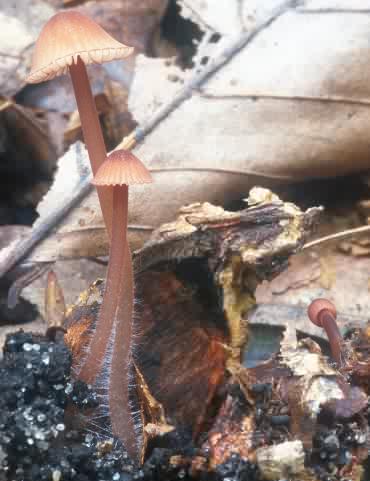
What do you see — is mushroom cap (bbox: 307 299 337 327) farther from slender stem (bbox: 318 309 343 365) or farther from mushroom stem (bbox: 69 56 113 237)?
mushroom stem (bbox: 69 56 113 237)

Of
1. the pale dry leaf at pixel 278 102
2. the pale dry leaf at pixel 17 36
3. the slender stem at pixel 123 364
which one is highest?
the pale dry leaf at pixel 17 36

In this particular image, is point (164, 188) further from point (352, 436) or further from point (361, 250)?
point (352, 436)

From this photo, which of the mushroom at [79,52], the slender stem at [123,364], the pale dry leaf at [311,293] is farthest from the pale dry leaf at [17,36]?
the slender stem at [123,364]

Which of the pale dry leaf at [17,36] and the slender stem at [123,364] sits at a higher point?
the pale dry leaf at [17,36]

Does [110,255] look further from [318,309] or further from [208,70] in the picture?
[208,70]

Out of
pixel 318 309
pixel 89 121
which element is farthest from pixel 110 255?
pixel 318 309

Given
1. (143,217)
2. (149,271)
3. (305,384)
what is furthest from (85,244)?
(305,384)

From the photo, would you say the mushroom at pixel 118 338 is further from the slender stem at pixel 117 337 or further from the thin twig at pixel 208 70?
the thin twig at pixel 208 70
